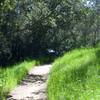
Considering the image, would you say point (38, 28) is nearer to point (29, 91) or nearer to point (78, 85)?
point (29, 91)

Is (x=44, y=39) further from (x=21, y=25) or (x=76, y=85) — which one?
(x=76, y=85)

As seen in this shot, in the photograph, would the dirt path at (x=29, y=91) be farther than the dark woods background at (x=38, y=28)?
No

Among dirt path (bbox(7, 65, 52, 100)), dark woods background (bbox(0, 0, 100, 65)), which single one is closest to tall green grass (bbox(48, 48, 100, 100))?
dirt path (bbox(7, 65, 52, 100))

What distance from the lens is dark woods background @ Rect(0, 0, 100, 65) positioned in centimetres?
3241

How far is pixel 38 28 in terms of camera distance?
118ft

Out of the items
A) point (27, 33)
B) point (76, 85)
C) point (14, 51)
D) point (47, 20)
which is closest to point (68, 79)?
point (76, 85)

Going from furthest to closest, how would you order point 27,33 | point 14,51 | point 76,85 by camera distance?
point 14,51 < point 27,33 < point 76,85

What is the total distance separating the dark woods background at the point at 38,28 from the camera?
32.4 metres

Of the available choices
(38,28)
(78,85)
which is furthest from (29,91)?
(38,28)

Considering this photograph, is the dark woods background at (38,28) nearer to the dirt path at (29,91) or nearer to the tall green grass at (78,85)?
the dirt path at (29,91)

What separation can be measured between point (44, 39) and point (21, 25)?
743 centimetres

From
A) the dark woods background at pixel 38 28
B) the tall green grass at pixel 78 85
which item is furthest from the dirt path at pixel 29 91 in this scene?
the dark woods background at pixel 38 28

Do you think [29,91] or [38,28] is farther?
[38,28]

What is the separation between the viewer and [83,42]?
163 feet
